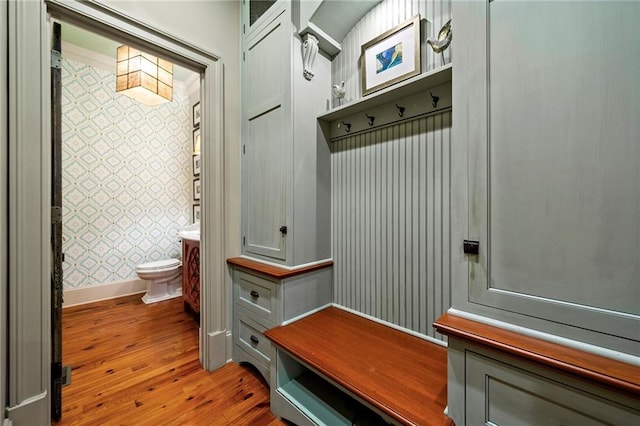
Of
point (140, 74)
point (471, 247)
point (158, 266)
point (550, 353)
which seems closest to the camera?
point (550, 353)

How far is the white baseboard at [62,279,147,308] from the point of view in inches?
116

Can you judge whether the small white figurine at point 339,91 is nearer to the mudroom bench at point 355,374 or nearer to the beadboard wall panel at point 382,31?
the beadboard wall panel at point 382,31

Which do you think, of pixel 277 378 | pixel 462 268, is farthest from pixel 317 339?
pixel 462 268

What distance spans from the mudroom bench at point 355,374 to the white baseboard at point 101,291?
2896mm

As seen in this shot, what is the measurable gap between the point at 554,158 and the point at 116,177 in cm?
412

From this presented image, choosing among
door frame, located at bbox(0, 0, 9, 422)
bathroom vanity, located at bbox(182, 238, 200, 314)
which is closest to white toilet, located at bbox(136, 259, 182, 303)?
bathroom vanity, located at bbox(182, 238, 200, 314)

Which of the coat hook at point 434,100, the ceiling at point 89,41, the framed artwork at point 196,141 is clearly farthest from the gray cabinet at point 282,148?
the framed artwork at point 196,141

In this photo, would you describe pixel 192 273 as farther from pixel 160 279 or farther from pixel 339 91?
pixel 339 91

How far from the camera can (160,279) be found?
3.09 meters

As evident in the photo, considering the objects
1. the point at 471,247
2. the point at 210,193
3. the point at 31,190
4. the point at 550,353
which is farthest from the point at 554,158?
the point at 31,190

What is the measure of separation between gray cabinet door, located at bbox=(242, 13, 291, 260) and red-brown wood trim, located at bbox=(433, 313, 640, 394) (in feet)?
3.63

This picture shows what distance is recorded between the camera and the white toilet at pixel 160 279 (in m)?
2.99

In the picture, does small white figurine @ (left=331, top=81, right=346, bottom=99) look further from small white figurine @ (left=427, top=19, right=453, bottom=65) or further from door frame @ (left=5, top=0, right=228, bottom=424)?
door frame @ (left=5, top=0, right=228, bottom=424)

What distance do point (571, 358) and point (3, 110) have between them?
7.75ft
